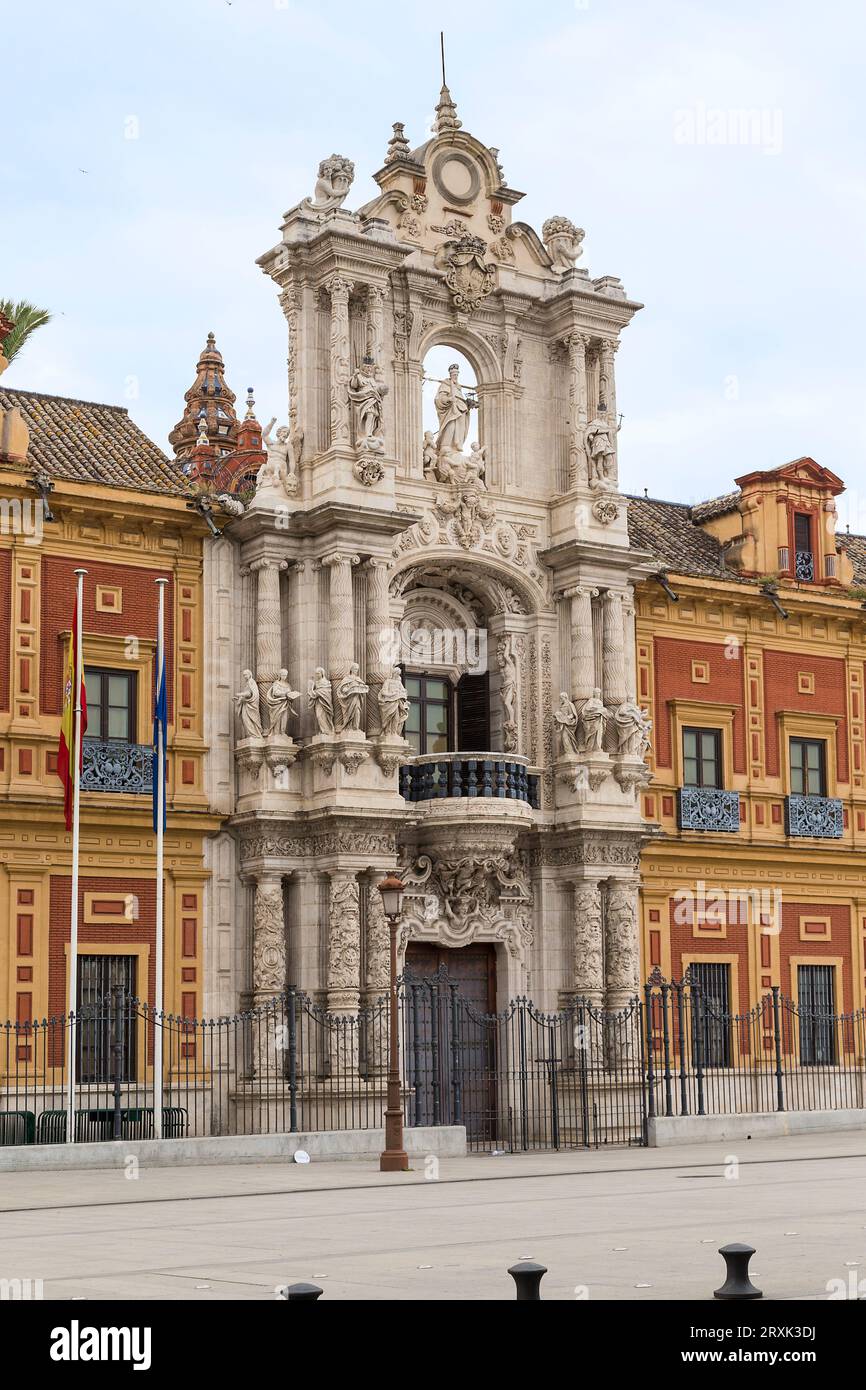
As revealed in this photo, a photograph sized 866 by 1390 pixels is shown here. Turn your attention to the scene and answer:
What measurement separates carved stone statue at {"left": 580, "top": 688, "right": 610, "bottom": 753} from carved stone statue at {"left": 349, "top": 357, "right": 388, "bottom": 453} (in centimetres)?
586

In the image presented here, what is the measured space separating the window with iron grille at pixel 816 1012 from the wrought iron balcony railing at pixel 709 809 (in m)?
3.52

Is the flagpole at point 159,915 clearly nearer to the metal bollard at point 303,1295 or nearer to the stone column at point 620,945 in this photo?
the stone column at point 620,945

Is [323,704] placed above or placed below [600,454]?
below

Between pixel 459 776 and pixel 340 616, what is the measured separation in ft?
11.3

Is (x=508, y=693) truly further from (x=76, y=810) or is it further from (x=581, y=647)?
(x=76, y=810)

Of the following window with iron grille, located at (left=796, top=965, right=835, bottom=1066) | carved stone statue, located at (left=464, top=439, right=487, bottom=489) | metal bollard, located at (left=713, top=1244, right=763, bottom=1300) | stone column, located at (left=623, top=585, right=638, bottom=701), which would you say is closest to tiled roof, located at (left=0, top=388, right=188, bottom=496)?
carved stone statue, located at (left=464, top=439, right=487, bottom=489)

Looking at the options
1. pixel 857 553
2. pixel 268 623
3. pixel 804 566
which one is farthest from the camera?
pixel 857 553

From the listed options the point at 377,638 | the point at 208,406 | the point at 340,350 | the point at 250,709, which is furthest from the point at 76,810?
the point at 208,406

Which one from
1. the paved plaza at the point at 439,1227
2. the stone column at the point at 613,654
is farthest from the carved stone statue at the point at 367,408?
the paved plaza at the point at 439,1227

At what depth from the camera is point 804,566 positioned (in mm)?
40250

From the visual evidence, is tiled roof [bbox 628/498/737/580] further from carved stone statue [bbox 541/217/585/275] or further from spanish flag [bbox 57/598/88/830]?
spanish flag [bbox 57/598/88/830]

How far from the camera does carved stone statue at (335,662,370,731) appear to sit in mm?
31047

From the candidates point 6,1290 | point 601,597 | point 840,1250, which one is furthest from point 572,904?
point 6,1290
